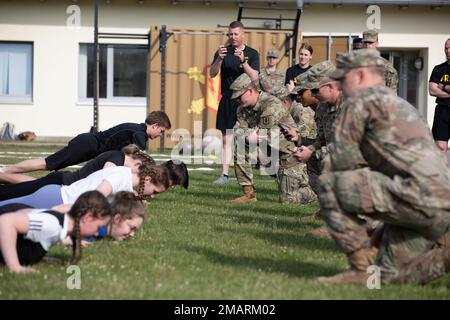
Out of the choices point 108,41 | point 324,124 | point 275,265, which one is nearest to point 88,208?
point 275,265

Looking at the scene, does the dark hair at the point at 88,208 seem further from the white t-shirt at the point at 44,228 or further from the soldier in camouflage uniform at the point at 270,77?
the soldier in camouflage uniform at the point at 270,77

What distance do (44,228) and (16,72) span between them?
21664 mm

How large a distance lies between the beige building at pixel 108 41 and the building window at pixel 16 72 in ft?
0.10

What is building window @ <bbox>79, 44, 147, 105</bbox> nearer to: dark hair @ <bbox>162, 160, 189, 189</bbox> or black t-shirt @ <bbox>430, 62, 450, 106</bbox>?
black t-shirt @ <bbox>430, 62, 450, 106</bbox>

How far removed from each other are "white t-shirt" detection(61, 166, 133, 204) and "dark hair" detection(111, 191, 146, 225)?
0.60 metres

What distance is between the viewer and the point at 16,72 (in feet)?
88.4

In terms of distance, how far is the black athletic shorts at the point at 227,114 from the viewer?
14.2 m

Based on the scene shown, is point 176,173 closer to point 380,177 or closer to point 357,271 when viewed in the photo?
point 357,271

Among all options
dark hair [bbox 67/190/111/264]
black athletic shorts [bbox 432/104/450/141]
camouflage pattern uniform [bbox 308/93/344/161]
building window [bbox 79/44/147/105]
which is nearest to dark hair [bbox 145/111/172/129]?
camouflage pattern uniform [bbox 308/93/344/161]

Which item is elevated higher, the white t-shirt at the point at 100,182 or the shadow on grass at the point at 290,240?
the white t-shirt at the point at 100,182

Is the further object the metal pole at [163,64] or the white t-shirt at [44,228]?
the metal pole at [163,64]

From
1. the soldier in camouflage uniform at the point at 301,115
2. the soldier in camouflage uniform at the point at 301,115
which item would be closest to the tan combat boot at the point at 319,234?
the soldier in camouflage uniform at the point at 301,115
